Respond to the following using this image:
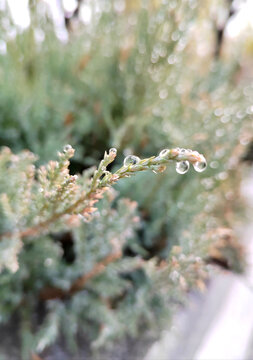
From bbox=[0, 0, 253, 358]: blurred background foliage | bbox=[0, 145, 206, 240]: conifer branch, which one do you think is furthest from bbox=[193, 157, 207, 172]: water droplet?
bbox=[0, 0, 253, 358]: blurred background foliage

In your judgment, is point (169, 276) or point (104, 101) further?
point (104, 101)

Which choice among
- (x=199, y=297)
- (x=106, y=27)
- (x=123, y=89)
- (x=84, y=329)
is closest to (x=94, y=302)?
(x=84, y=329)

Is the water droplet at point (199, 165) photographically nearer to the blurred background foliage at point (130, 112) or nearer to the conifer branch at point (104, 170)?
the conifer branch at point (104, 170)

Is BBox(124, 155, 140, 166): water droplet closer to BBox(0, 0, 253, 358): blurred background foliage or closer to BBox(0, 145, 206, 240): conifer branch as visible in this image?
BBox(0, 145, 206, 240): conifer branch

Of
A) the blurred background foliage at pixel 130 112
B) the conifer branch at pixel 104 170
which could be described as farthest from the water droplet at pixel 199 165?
the blurred background foliage at pixel 130 112

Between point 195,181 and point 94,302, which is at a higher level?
point 195,181

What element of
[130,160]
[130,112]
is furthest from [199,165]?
[130,112]

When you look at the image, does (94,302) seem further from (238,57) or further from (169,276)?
(238,57)

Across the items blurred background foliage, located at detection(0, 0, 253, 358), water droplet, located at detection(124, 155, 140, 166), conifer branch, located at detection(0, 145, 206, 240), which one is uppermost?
blurred background foliage, located at detection(0, 0, 253, 358)
